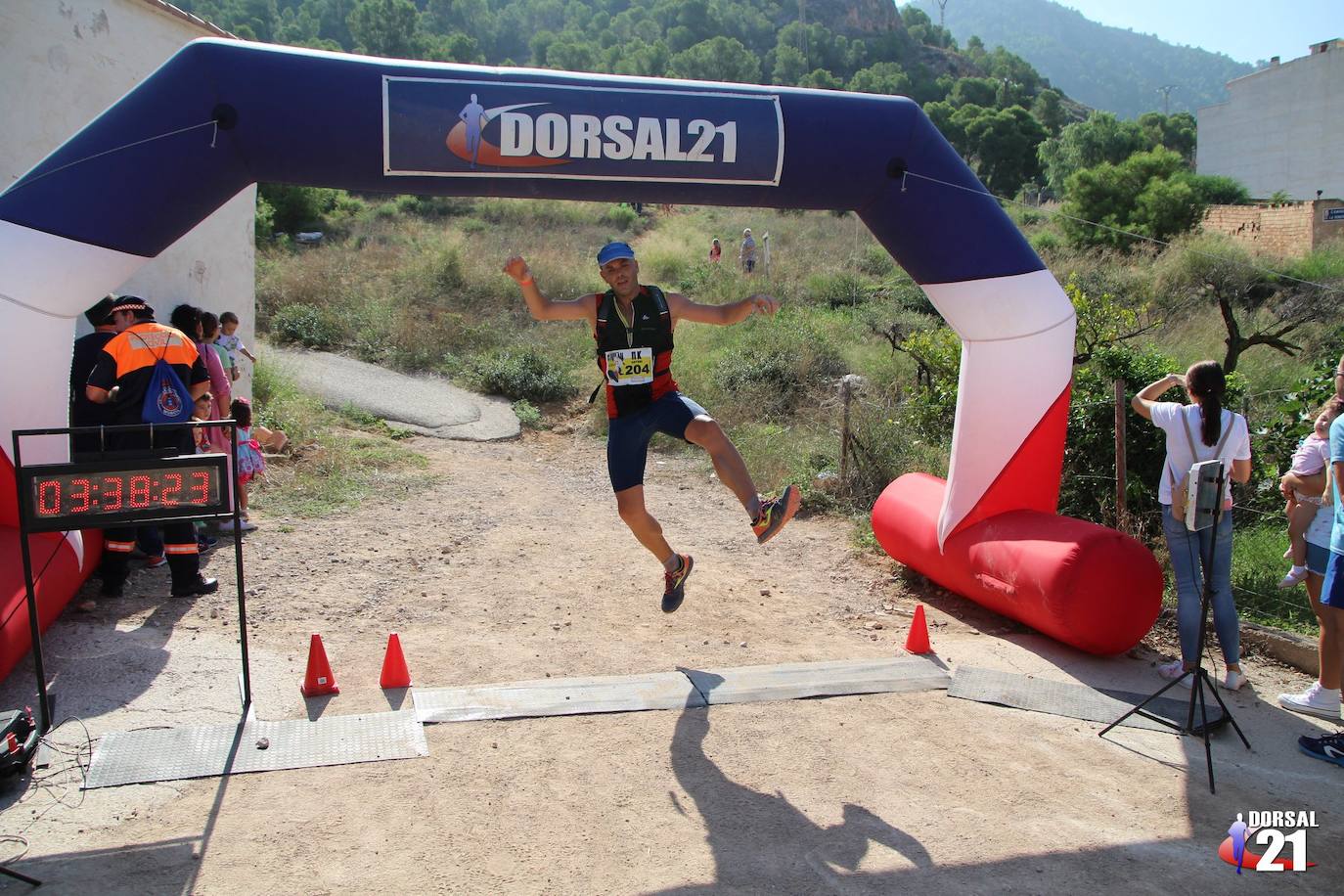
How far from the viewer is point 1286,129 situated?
4344 cm

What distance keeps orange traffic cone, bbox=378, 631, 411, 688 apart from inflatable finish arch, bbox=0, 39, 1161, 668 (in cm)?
174

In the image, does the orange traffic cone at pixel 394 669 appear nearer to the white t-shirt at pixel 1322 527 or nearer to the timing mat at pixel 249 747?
the timing mat at pixel 249 747

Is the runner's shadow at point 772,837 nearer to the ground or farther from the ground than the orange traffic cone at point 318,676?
nearer to the ground

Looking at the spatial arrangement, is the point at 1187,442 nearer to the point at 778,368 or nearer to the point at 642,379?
the point at 642,379

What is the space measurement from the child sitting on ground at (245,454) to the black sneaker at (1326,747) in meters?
6.84

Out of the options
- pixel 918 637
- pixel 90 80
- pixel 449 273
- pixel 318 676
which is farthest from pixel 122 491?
pixel 449 273

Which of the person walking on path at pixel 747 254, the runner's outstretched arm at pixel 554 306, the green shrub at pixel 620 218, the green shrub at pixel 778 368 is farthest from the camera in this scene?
the green shrub at pixel 620 218

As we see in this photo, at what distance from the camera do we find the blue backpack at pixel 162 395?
20.1 ft

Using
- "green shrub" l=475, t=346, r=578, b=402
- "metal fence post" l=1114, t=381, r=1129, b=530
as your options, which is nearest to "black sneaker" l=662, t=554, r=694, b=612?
"metal fence post" l=1114, t=381, r=1129, b=530

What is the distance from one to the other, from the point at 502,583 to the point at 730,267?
607 inches

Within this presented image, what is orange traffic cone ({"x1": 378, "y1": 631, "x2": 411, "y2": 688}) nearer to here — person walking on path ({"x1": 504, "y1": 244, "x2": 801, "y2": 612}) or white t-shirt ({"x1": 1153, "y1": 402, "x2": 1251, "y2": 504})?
person walking on path ({"x1": 504, "y1": 244, "x2": 801, "y2": 612})

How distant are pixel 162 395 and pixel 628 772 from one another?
3.67 m

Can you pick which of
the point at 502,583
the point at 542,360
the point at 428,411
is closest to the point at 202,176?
the point at 502,583

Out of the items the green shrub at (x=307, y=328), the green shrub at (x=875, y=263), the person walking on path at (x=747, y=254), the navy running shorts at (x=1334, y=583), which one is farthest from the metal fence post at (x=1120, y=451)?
the green shrub at (x=875, y=263)
